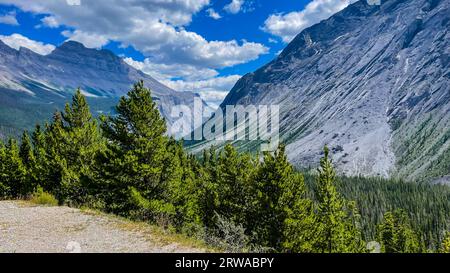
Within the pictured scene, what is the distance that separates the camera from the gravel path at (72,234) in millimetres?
15211

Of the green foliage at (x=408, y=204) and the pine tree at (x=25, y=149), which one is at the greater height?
the pine tree at (x=25, y=149)

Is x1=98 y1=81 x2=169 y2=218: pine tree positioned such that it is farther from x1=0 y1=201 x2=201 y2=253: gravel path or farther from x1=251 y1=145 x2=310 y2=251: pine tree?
x1=251 y1=145 x2=310 y2=251: pine tree

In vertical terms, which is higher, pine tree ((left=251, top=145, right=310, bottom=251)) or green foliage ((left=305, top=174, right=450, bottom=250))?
pine tree ((left=251, top=145, right=310, bottom=251))

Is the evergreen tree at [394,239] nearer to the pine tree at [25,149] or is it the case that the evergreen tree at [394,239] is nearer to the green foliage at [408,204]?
the green foliage at [408,204]

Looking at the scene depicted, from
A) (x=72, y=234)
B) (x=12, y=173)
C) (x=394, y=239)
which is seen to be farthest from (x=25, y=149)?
(x=394, y=239)

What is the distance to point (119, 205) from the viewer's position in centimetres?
2852

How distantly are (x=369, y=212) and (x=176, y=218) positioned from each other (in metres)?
133

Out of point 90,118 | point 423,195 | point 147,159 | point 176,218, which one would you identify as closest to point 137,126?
point 147,159

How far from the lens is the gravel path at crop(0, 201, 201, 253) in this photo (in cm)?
1521

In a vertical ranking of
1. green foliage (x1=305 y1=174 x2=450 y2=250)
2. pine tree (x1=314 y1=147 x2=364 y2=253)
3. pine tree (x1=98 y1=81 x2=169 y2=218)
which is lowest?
green foliage (x1=305 y1=174 x2=450 y2=250)

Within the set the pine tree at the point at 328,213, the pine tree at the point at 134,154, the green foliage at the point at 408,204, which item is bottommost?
the green foliage at the point at 408,204

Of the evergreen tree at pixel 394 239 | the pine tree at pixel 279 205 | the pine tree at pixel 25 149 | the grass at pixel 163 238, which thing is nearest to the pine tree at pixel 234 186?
the pine tree at pixel 279 205

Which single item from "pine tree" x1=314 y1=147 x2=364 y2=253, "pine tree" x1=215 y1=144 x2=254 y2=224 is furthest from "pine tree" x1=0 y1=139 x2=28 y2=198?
"pine tree" x1=314 y1=147 x2=364 y2=253
